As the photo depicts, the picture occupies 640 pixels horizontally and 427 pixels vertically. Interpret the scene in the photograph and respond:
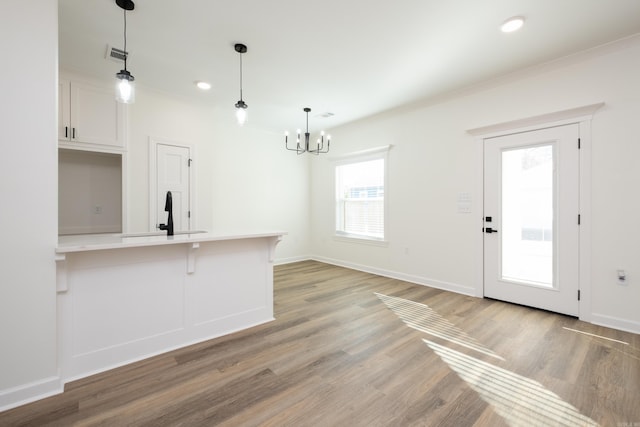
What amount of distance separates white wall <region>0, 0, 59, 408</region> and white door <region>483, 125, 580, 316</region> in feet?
14.6

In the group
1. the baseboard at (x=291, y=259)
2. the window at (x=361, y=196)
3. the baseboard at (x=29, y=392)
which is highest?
the window at (x=361, y=196)

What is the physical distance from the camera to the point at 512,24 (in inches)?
97.4

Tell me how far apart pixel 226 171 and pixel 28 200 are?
11.7 ft

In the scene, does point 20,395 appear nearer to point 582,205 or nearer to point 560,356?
point 560,356

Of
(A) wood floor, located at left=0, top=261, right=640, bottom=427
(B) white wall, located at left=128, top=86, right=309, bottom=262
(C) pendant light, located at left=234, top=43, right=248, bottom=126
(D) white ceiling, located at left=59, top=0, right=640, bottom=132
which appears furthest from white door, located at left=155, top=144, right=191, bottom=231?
(A) wood floor, located at left=0, top=261, right=640, bottom=427

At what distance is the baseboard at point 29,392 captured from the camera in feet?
5.56

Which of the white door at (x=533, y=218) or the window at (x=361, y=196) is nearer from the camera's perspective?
the white door at (x=533, y=218)

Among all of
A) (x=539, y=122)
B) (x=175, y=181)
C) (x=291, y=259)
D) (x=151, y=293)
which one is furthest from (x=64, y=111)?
(x=539, y=122)

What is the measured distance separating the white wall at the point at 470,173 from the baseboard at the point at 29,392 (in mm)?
4282

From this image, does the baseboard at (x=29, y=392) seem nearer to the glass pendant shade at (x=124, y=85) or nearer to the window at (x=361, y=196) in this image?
the glass pendant shade at (x=124, y=85)

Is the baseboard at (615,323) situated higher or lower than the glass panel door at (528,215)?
lower

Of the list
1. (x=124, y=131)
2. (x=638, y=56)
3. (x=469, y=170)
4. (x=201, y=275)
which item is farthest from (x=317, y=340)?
(x=638, y=56)

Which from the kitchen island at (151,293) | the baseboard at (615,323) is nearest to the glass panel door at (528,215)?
the baseboard at (615,323)

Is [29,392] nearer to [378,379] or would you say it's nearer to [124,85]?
[124,85]
